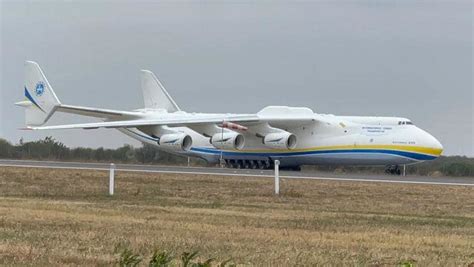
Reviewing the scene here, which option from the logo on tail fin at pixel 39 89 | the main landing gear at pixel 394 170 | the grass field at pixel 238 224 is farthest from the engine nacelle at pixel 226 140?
the grass field at pixel 238 224

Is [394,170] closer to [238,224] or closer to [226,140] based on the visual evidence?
[226,140]

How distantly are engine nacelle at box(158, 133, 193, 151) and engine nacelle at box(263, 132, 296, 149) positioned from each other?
475 centimetres

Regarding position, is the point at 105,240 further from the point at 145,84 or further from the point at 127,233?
the point at 145,84

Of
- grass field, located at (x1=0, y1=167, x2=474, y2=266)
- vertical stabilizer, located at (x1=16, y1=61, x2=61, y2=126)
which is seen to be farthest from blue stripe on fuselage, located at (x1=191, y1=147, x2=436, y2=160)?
grass field, located at (x1=0, y1=167, x2=474, y2=266)

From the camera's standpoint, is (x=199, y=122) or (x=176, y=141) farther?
(x=176, y=141)

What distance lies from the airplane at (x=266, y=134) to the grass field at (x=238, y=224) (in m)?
18.0

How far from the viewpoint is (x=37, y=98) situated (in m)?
52.6

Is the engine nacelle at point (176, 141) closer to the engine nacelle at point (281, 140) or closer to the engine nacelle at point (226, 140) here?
the engine nacelle at point (226, 140)

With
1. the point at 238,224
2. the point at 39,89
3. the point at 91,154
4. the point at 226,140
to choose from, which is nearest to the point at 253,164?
the point at 226,140

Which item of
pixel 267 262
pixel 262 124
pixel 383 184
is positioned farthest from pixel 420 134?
pixel 267 262

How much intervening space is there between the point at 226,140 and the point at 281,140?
2937 millimetres

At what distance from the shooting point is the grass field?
36.1 feet

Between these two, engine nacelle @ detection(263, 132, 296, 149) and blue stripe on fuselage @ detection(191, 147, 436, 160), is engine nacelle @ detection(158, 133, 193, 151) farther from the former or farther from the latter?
engine nacelle @ detection(263, 132, 296, 149)

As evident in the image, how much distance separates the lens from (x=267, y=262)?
34.1 feet
